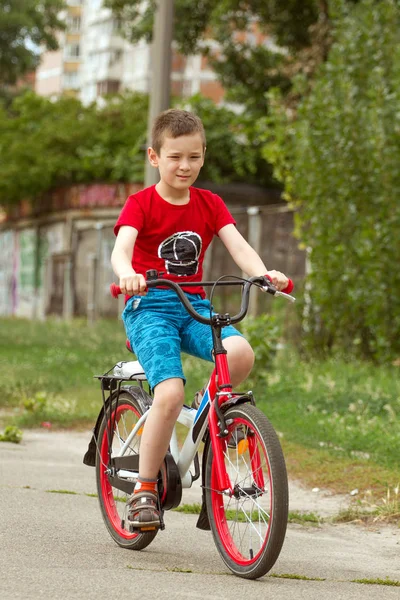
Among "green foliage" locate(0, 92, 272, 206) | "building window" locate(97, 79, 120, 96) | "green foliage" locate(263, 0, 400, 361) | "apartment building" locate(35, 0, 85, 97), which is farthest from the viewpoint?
"apartment building" locate(35, 0, 85, 97)

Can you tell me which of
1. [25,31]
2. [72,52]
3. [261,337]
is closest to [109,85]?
[72,52]

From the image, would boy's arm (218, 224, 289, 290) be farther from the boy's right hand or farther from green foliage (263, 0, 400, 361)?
green foliage (263, 0, 400, 361)

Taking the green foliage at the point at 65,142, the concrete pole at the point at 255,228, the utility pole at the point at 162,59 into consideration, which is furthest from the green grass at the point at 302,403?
the green foliage at the point at 65,142

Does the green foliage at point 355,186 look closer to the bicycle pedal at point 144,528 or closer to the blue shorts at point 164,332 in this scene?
the blue shorts at point 164,332

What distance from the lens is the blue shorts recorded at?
4852 millimetres

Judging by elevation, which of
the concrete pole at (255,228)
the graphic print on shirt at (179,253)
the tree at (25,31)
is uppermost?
the tree at (25,31)

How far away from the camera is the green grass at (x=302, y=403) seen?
7426 mm

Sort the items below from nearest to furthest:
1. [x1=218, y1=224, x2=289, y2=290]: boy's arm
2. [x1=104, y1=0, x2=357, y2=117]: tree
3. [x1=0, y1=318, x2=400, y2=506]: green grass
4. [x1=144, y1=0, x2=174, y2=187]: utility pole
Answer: [x1=218, y1=224, x2=289, y2=290]: boy's arm < [x1=0, y1=318, x2=400, y2=506]: green grass < [x1=144, y1=0, x2=174, y2=187]: utility pole < [x1=104, y1=0, x2=357, y2=117]: tree

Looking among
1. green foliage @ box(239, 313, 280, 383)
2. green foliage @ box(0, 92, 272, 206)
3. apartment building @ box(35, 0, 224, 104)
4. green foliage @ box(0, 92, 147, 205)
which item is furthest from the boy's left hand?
apartment building @ box(35, 0, 224, 104)

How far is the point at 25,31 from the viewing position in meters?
35.9

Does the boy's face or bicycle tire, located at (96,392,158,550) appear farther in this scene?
bicycle tire, located at (96,392,158,550)

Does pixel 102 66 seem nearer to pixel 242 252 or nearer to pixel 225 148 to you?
pixel 225 148

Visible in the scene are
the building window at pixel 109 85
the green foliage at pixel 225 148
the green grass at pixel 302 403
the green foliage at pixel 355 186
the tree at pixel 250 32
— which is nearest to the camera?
the green grass at pixel 302 403

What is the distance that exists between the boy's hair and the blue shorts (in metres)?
0.63
